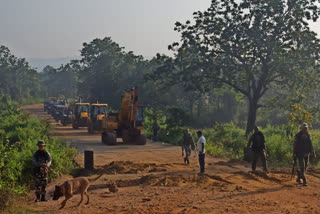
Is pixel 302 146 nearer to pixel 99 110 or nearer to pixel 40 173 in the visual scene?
pixel 40 173

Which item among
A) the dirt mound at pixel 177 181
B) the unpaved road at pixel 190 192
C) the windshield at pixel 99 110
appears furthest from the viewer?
the windshield at pixel 99 110

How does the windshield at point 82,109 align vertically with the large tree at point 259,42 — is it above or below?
below

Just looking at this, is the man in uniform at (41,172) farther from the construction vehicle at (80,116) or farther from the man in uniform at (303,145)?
the construction vehicle at (80,116)

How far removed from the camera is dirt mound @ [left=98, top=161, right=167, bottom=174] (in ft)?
55.3

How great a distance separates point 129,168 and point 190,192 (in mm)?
5647

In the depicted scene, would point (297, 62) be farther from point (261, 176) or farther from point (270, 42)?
point (261, 176)

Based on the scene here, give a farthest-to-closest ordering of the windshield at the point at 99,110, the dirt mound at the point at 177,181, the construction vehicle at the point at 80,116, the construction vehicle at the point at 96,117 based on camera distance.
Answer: the construction vehicle at the point at 80,116 < the windshield at the point at 99,110 < the construction vehicle at the point at 96,117 < the dirt mound at the point at 177,181

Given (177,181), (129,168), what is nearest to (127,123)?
(129,168)

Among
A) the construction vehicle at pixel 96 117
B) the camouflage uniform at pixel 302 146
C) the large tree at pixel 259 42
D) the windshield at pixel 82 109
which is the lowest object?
the camouflage uniform at pixel 302 146

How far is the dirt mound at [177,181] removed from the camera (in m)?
13.6

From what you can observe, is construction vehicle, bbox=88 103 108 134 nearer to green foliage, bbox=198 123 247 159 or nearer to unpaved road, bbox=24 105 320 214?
green foliage, bbox=198 123 247 159

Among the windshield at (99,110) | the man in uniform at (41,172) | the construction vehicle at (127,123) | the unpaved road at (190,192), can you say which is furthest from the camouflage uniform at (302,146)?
the windshield at (99,110)

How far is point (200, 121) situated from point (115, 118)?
29074 mm

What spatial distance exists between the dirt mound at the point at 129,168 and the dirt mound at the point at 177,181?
2421mm
